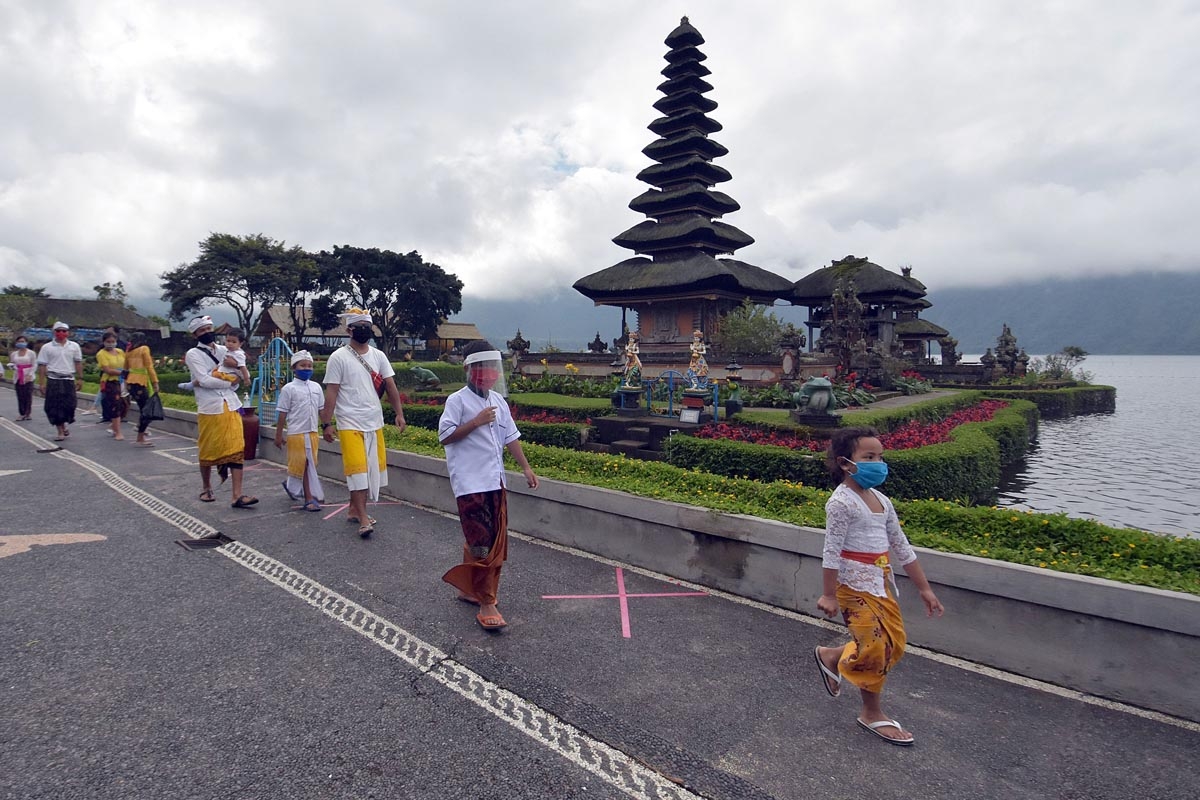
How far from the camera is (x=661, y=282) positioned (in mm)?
30391

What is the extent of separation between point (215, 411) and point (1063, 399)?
33.3 m

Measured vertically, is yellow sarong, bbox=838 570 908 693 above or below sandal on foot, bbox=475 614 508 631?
above

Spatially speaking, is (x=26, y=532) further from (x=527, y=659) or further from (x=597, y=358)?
Result: (x=597, y=358)

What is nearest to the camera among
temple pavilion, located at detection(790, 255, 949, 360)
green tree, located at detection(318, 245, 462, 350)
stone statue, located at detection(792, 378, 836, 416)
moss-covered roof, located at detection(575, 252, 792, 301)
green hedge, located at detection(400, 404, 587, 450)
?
stone statue, located at detection(792, 378, 836, 416)

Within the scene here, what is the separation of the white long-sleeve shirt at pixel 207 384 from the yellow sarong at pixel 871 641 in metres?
7.27

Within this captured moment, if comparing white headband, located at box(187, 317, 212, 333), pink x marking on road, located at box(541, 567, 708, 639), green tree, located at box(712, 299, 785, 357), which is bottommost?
pink x marking on road, located at box(541, 567, 708, 639)

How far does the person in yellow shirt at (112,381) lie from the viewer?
42.7 feet

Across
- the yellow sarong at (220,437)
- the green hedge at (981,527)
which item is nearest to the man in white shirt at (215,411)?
the yellow sarong at (220,437)

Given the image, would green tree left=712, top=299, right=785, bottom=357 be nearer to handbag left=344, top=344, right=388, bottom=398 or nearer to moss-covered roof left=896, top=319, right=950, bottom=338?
moss-covered roof left=896, top=319, right=950, bottom=338

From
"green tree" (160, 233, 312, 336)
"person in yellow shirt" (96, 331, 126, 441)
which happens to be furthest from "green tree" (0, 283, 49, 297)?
"person in yellow shirt" (96, 331, 126, 441)

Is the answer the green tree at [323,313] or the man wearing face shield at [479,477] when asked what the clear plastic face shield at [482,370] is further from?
the green tree at [323,313]

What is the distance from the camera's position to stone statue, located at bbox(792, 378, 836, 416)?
10711 millimetres

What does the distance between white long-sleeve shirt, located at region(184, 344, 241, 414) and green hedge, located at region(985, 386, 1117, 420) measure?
27643 millimetres

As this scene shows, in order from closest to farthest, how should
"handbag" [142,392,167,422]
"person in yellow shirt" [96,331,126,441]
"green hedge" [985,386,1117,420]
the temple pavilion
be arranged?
"handbag" [142,392,167,422] → "person in yellow shirt" [96,331,126,441] → "green hedge" [985,386,1117,420] → the temple pavilion
